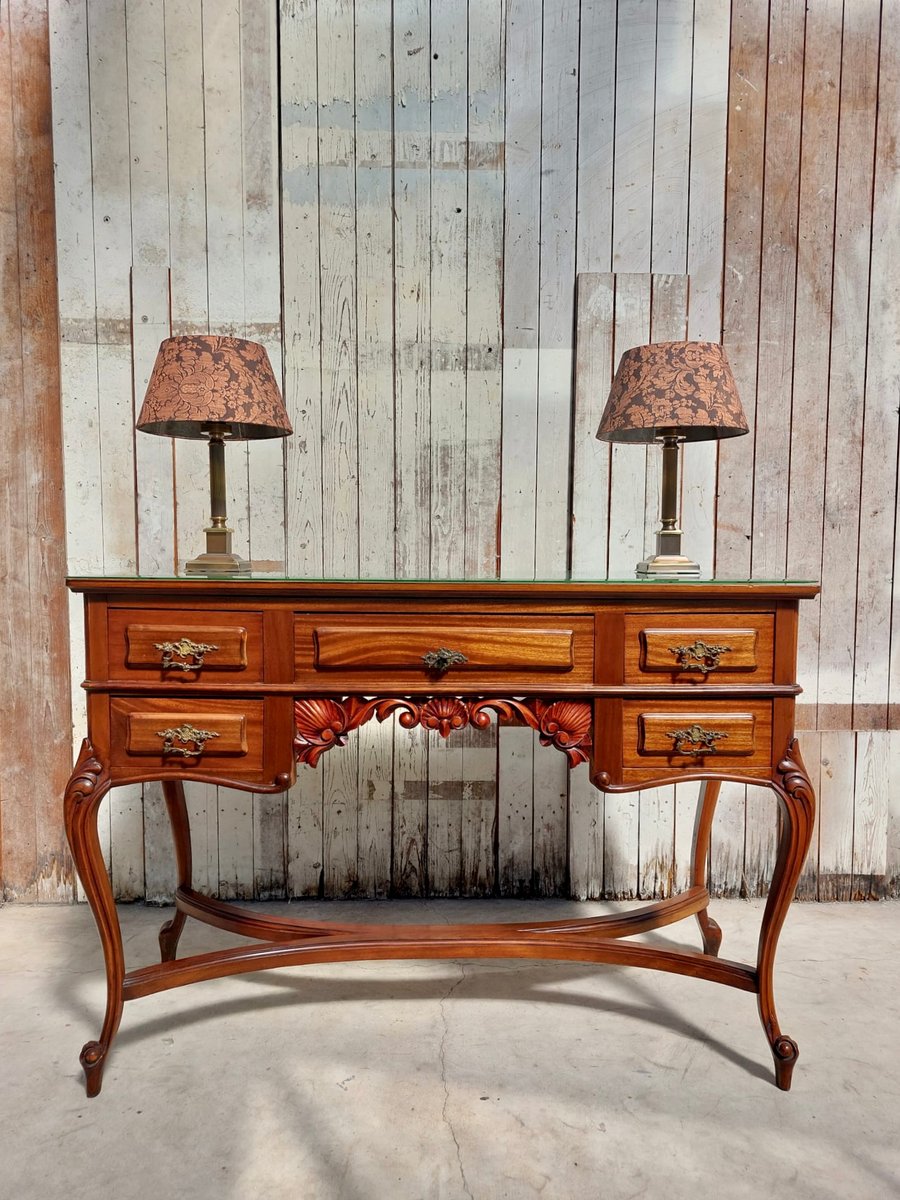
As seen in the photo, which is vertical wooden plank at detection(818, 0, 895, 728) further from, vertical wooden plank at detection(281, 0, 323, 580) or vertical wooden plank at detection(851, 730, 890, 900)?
vertical wooden plank at detection(281, 0, 323, 580)

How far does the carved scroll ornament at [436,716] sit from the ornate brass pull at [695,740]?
0.19 meters

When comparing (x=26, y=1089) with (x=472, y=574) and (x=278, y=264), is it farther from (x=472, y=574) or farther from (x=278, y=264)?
(x=278, y=264)

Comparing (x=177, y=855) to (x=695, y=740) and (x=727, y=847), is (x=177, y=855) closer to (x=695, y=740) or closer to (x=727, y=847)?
(x=695, y=740)

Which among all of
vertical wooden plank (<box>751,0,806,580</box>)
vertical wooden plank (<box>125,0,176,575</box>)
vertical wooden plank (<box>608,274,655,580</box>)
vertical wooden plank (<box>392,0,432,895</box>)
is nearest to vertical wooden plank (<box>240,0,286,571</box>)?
vertical wooden plank (<box>125,0,176,575</box>)

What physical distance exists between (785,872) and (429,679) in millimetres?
921

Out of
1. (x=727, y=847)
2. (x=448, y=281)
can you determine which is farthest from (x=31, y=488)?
(x=727, y=847)

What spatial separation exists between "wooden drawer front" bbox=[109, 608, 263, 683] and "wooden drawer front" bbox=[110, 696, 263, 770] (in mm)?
66

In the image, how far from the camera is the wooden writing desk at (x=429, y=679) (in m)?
1.59

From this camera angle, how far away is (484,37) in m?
2.35

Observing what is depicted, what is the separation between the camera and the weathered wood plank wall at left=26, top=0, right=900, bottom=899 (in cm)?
237

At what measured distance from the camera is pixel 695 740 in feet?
5.30

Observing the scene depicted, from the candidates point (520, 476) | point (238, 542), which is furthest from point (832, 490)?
point (238, 542)

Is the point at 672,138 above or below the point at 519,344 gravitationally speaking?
above

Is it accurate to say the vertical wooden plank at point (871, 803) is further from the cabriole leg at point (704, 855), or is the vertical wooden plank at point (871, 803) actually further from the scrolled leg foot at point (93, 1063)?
the scrolled leg foot at point (93, 1063)
